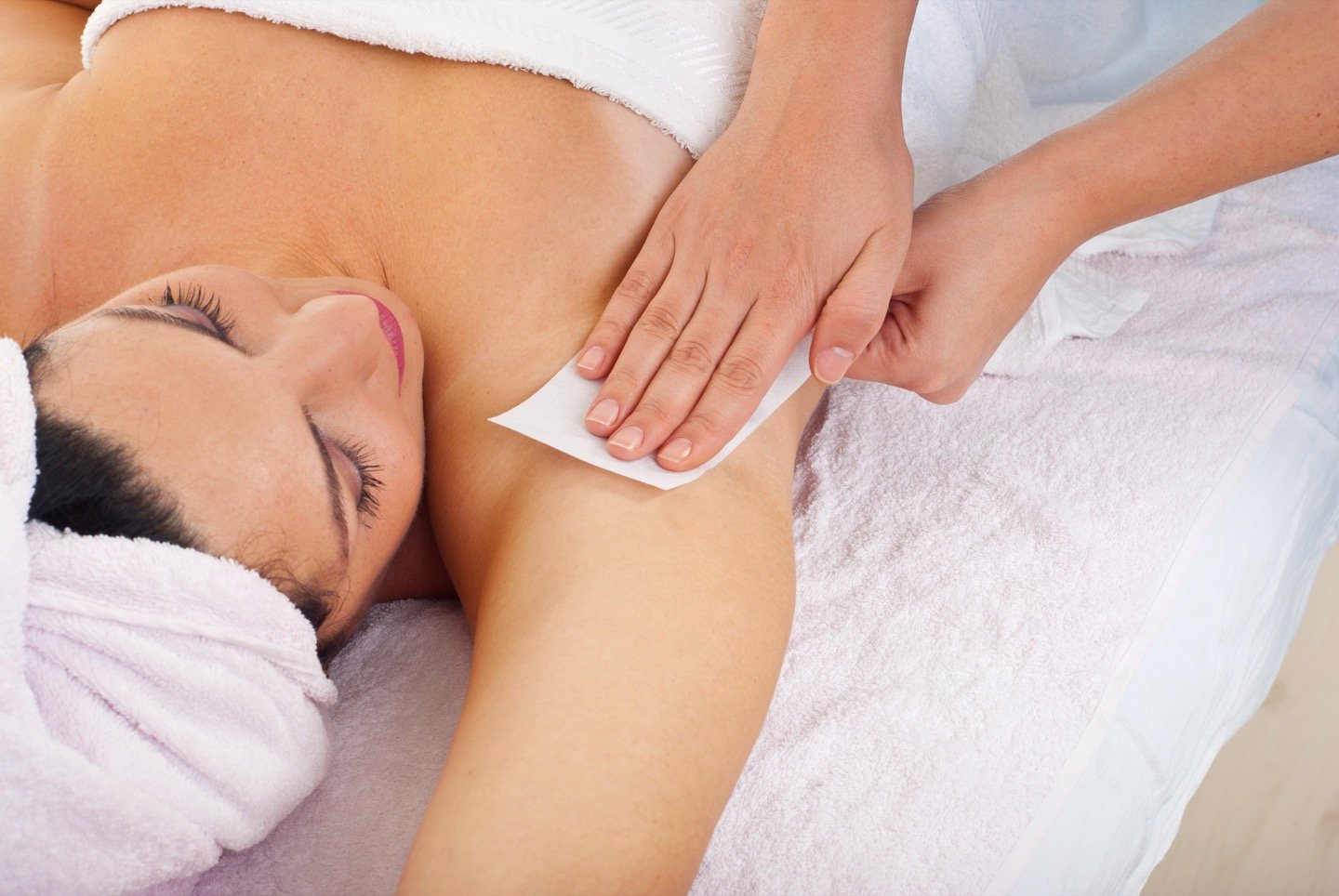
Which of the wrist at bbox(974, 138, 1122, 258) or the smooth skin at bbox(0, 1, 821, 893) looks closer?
the smooth skin at bbox(0, 1, 821, 893)

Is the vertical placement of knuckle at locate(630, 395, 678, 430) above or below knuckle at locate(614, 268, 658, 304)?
below

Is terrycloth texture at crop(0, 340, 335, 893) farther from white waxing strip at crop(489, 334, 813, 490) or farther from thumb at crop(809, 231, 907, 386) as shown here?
thumb at crop(809, 231, 907, 386)

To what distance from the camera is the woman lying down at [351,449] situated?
2.29 feet

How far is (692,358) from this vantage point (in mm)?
913

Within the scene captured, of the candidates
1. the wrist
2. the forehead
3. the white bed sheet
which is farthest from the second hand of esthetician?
the white bed sheet

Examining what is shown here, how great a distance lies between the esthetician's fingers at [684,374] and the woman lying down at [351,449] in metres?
0.04

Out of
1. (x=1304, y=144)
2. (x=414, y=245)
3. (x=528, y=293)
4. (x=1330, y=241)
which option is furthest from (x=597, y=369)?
(x=1330, y=241)

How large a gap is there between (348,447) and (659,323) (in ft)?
0.93

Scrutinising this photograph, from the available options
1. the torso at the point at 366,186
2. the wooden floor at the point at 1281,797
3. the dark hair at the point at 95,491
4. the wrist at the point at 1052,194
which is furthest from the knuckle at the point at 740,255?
the wooden floor at the point at 1281,797

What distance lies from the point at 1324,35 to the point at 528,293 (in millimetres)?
787

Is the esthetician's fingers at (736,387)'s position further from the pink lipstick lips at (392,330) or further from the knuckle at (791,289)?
the pink lipstick lips at (392,330)

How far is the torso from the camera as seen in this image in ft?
3.28

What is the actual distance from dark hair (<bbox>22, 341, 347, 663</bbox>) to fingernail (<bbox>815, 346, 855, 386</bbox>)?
0.54 meters

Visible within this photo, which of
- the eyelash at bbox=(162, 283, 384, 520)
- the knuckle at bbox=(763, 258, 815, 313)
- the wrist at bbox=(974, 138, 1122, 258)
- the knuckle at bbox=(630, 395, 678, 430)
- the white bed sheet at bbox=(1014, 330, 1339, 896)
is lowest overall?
the white bed sheet at bbox=(1014, 330, 1339, 896)
